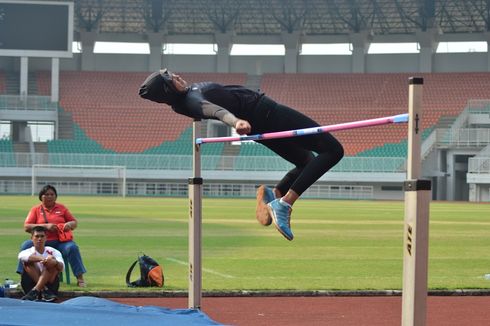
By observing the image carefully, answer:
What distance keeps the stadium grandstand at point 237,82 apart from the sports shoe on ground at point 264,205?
1317 inches

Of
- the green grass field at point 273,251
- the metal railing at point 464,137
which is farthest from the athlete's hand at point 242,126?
the metal railing at point 464,137

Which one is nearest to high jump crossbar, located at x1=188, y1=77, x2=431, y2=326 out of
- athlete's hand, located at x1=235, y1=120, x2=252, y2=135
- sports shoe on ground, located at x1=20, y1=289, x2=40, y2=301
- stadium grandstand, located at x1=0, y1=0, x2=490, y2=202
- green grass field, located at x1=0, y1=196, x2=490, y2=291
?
athlete's hand, located at x1=235, y1=120, x2=252, y2=135

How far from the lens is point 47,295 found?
8.62 metres

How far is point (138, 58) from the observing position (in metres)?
52.7

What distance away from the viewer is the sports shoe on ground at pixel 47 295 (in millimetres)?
8500

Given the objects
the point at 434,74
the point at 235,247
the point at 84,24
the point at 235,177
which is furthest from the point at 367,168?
the point at 235,247

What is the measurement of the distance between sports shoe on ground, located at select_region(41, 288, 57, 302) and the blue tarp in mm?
1921

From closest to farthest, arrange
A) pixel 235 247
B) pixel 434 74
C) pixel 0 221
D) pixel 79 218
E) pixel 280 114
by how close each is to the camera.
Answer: pixel 280 114, pixel 235 247, pixel 0 221, pixel 79 218, pixel 434 74

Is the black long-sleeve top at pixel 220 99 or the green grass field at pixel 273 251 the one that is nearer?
the black long-sleeve top at pixel 220 99

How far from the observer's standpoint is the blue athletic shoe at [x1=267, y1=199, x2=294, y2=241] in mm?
6254

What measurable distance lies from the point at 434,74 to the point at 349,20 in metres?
5.62

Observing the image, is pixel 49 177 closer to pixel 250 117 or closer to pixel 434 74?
pixel 434 74

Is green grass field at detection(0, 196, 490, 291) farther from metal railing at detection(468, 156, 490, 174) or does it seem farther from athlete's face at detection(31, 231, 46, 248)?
metal railing at detection(468, 156, 490, 174)

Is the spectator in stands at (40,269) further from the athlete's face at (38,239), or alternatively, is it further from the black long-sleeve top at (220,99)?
the black long-sleeve top at (220,99)
